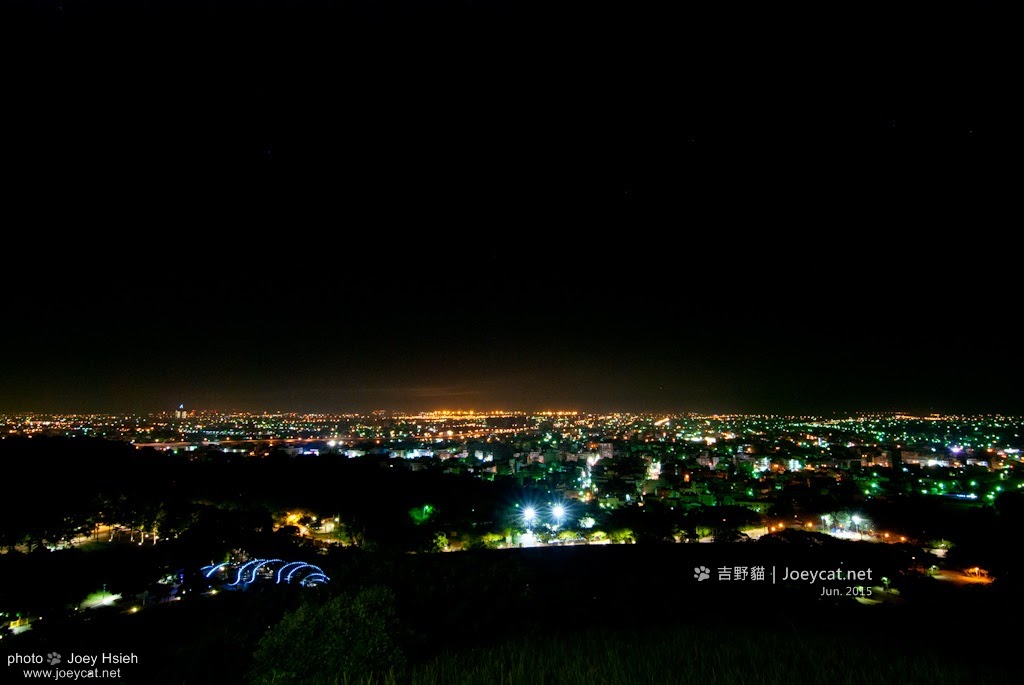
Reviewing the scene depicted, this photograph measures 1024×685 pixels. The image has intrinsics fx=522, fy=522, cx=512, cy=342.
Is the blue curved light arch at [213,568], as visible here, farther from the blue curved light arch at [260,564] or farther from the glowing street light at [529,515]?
the glowing street light at [529,515]

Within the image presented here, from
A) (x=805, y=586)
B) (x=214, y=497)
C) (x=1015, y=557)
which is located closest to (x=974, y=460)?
(x=1015, y=557)

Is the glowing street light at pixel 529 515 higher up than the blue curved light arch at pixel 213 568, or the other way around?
the blue curved light arch at pixel 213 568

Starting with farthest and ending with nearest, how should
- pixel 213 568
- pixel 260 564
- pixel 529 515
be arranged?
pixel 529 515
pixel 213 568
pixel 260 564

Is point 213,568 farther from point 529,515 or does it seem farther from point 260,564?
point 529,515

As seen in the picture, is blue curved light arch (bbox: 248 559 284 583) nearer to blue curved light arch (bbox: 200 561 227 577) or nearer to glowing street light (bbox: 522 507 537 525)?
blue curved light arch (bbox: 200 561 227 577)

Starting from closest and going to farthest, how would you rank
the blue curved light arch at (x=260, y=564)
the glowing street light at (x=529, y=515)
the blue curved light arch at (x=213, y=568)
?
1. the blue curved light arch at (x=260, y=564)
2. the blue curved light arch at (x=213, y=568)
3. the glowing street light at (x=529, y=515)

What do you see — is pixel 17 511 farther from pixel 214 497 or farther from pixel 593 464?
pixel 593 464

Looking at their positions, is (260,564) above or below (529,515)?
above

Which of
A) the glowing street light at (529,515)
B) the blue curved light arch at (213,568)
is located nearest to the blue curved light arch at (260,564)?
the blue curved light arch at (213,568)

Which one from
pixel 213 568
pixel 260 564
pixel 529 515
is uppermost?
pixel 260 564

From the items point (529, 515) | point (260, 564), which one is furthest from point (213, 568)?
point (529, 515)

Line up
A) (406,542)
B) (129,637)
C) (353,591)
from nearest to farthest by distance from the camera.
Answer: (353,591) < (129,637) < (406,542)
